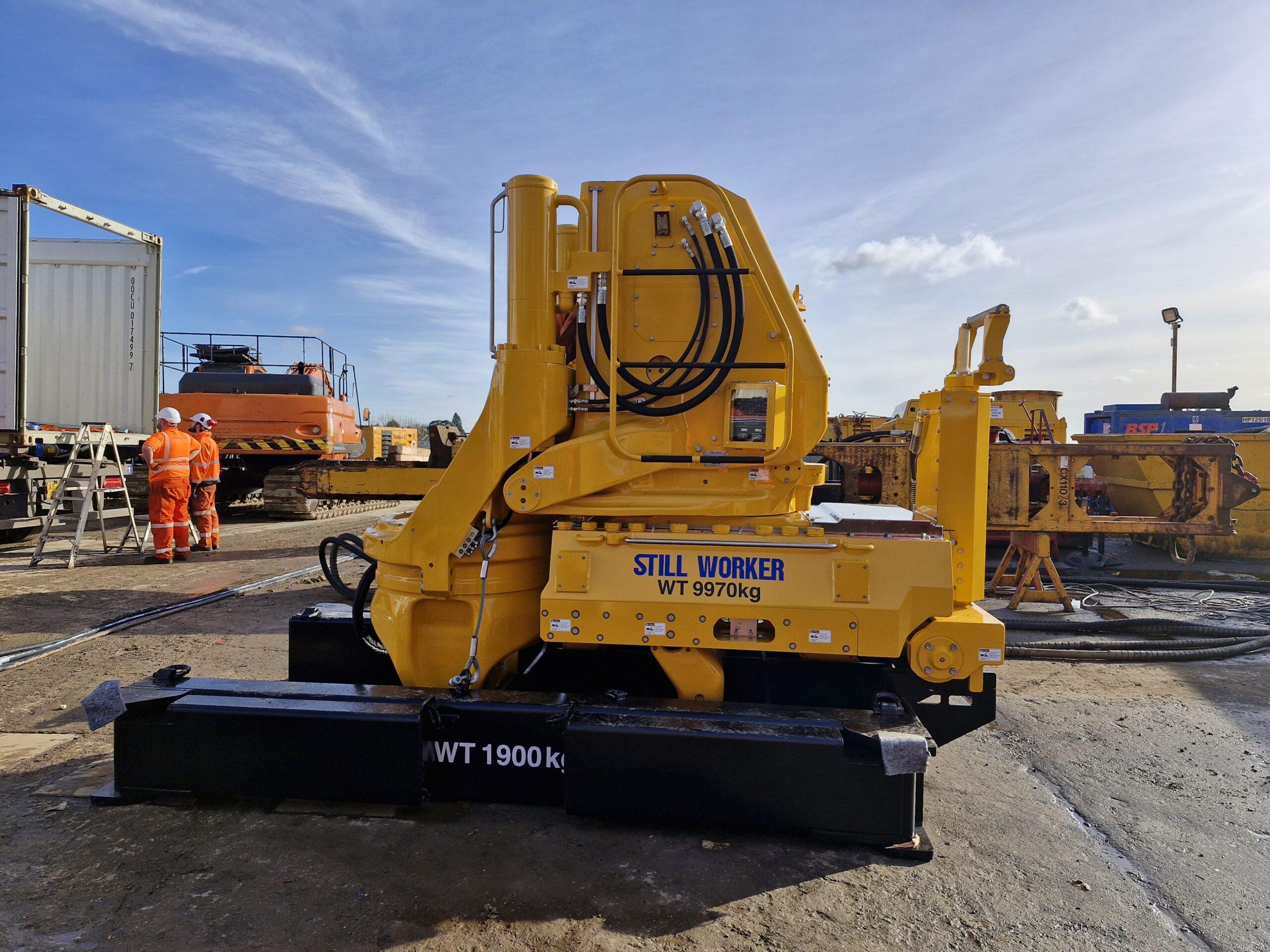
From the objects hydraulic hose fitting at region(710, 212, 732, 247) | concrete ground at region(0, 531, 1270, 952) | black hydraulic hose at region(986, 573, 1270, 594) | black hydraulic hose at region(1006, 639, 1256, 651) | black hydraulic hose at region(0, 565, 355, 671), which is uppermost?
hydraulic hose fitting at region(710, 212, 732, 247)

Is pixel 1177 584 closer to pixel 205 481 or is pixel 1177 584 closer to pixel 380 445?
pixel 205 481

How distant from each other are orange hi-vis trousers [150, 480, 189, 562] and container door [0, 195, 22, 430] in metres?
1.74

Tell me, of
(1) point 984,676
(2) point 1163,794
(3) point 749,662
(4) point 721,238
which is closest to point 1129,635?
(2) point 1163,794

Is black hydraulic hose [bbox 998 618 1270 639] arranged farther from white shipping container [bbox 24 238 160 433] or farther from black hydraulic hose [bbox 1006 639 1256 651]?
white shipping container [bbox 24 238 160 433]

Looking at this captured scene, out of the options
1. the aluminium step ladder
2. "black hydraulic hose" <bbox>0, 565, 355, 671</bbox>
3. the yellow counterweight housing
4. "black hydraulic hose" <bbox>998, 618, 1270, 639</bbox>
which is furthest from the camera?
the aluminium step ladder

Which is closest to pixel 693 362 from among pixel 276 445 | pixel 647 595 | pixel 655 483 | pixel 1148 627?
pixel 655 483

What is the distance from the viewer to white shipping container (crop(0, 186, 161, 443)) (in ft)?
33.7

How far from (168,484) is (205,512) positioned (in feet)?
4.19

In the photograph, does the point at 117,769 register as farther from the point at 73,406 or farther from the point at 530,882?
the point at 73,406

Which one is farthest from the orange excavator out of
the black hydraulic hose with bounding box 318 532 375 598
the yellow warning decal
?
Answer: the black hydraulic hose with bounding box 318 532 375 598

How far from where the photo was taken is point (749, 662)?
3.50 metres

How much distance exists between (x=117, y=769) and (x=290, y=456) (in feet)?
38.0

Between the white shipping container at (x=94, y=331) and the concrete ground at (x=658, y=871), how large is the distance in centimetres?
777

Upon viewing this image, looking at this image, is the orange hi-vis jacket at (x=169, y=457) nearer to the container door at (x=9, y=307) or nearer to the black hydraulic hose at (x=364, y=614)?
the container door at (x=9, y=307)
